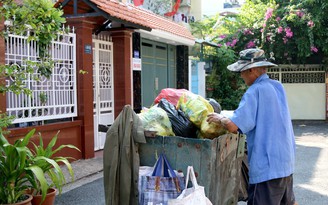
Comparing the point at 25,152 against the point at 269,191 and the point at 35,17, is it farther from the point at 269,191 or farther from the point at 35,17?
the point at 269,191

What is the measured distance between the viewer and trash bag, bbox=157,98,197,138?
10.5ft

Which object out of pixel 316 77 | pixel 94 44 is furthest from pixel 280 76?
pixel 94 44

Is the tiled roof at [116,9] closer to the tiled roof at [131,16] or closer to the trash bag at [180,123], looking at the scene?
the tiled roof at [131,16]

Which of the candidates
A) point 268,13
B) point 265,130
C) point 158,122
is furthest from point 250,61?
point 268,13

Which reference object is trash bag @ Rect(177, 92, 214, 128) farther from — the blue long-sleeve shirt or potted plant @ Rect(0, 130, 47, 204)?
potted plant @ Rect(0, 130, 47, 204)

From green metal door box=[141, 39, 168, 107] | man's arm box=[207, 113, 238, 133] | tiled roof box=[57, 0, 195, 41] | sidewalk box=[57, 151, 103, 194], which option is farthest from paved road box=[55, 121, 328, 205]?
green metal door box=[141, 39, 168, 107]

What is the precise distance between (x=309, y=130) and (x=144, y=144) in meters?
11.6

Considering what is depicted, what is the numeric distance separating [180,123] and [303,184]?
3712 mm

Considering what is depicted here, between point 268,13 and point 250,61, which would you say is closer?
point 250,61

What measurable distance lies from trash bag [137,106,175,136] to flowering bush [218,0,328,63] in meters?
12.4

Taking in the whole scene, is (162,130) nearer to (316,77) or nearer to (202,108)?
(202,108)

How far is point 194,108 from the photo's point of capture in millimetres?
3258

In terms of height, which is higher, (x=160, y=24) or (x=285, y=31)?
(x=285, y=31)

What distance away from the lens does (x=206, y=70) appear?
16062 mm
